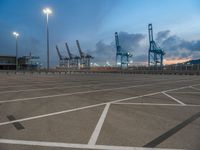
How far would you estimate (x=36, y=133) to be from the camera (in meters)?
4.15

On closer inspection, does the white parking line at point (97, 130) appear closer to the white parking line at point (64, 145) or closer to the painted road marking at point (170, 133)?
the white parking line at point (64, 145)

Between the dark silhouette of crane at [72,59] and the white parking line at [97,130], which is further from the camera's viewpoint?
the dark silhouette of crane at [72,59]

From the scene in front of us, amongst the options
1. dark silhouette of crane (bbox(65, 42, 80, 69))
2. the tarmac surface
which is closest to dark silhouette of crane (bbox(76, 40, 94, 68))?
dark silhouette of crane (bbox(65, 42, 80, 69))

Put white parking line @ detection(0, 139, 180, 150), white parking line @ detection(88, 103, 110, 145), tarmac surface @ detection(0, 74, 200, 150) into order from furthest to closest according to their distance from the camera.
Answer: white parking line @ detection(88, 103, 110, 145)
tarmac surface @ detection(0, 74, 200, 150)
white parking line @ detection(0, 139, 180, 150)

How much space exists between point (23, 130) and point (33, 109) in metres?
2.19

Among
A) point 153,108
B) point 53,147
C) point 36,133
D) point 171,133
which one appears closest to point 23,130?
point 36,133

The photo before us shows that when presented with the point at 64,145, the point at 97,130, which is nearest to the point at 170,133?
the point at 97,130

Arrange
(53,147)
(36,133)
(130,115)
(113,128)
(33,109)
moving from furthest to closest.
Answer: (33,109), (130,115), (113,128), (36,133), (53,147)

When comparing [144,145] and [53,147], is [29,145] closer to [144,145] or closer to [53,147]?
[53,147]

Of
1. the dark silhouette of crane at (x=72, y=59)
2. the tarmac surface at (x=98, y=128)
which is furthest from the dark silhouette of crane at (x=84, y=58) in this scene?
the tarmac surface at (x=98, y=128)

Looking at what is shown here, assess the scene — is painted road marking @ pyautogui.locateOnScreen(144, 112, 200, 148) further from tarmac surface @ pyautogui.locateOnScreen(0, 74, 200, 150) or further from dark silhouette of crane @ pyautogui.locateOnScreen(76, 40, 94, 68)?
dark silhouette of crane @ pyautogui.locateOnScreen(76, 40, 94, 68)

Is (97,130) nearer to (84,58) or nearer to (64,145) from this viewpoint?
(64,145)

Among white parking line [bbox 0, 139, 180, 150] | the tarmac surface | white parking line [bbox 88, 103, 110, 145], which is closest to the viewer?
white parking line [bbox 0, 139, 180, 150]

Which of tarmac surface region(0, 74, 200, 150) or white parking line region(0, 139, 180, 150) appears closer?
white parking line region(0, 139, 180, 150)
